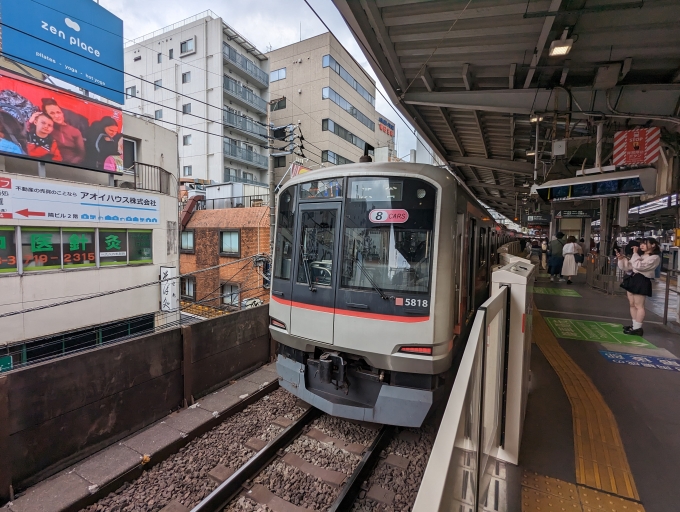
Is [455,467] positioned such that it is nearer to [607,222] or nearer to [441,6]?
[441,6]

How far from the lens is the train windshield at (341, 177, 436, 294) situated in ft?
11.5

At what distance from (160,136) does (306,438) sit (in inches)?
556

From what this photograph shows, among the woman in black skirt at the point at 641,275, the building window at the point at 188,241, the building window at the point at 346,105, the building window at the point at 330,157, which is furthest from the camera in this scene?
the building window at the point at 330,157

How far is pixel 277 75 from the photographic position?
→ 3228 cm

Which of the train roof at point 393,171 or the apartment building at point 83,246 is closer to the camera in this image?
the train roof at point 393,171

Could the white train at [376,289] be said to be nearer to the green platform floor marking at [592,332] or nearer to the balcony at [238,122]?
the green platform floor marking at [592,332]

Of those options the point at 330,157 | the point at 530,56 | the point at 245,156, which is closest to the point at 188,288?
the point at 245,156

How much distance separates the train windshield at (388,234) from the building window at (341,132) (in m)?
26.1

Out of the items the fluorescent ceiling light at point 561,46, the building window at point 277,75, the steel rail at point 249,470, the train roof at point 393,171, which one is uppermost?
the building window at point 277,75

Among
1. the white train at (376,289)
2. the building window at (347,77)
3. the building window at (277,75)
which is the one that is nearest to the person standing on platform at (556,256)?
the white train at (376,289)

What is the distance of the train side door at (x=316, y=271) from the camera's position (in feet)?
12.5

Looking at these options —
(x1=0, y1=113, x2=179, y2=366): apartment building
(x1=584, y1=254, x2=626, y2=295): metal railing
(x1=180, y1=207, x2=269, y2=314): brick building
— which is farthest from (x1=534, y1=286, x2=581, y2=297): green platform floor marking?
(x1=0, y1=113, x2=179, y2=366): apartment building

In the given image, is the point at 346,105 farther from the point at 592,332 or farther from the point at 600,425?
the point at 600,425

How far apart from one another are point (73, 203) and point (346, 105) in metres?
25.5
